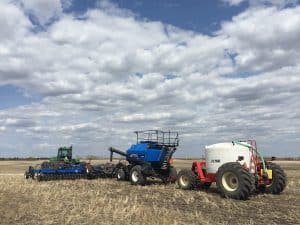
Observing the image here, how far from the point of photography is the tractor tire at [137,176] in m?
25.7

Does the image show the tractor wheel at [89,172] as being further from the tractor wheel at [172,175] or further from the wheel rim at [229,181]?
the wheel rim at [229,181]

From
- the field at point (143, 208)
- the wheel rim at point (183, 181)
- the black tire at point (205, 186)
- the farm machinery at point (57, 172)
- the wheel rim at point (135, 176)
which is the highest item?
the farm machinery at point (57, 172)

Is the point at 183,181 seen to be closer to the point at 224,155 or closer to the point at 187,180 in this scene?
the point at 187,180

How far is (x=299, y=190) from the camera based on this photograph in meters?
21.6

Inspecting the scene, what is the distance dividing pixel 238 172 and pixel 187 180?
Answer: 427 cm

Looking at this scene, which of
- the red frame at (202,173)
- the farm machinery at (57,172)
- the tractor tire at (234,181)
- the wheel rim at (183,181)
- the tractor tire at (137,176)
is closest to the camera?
the tractor tire at (234,181)

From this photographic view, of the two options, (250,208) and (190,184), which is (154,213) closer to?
(250,208)

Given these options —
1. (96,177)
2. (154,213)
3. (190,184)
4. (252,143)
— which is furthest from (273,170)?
(96,177)

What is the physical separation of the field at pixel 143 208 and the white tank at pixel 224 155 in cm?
132

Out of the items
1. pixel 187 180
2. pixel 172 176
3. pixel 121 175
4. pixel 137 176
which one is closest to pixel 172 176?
pixel 172 176

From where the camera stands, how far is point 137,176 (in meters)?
26.1

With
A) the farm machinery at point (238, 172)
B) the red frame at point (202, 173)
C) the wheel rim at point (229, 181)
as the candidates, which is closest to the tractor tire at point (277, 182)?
the farm machinery at point (238, 172)

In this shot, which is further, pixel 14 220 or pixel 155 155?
pixel 155 155

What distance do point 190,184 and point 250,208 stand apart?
6.27 metres
